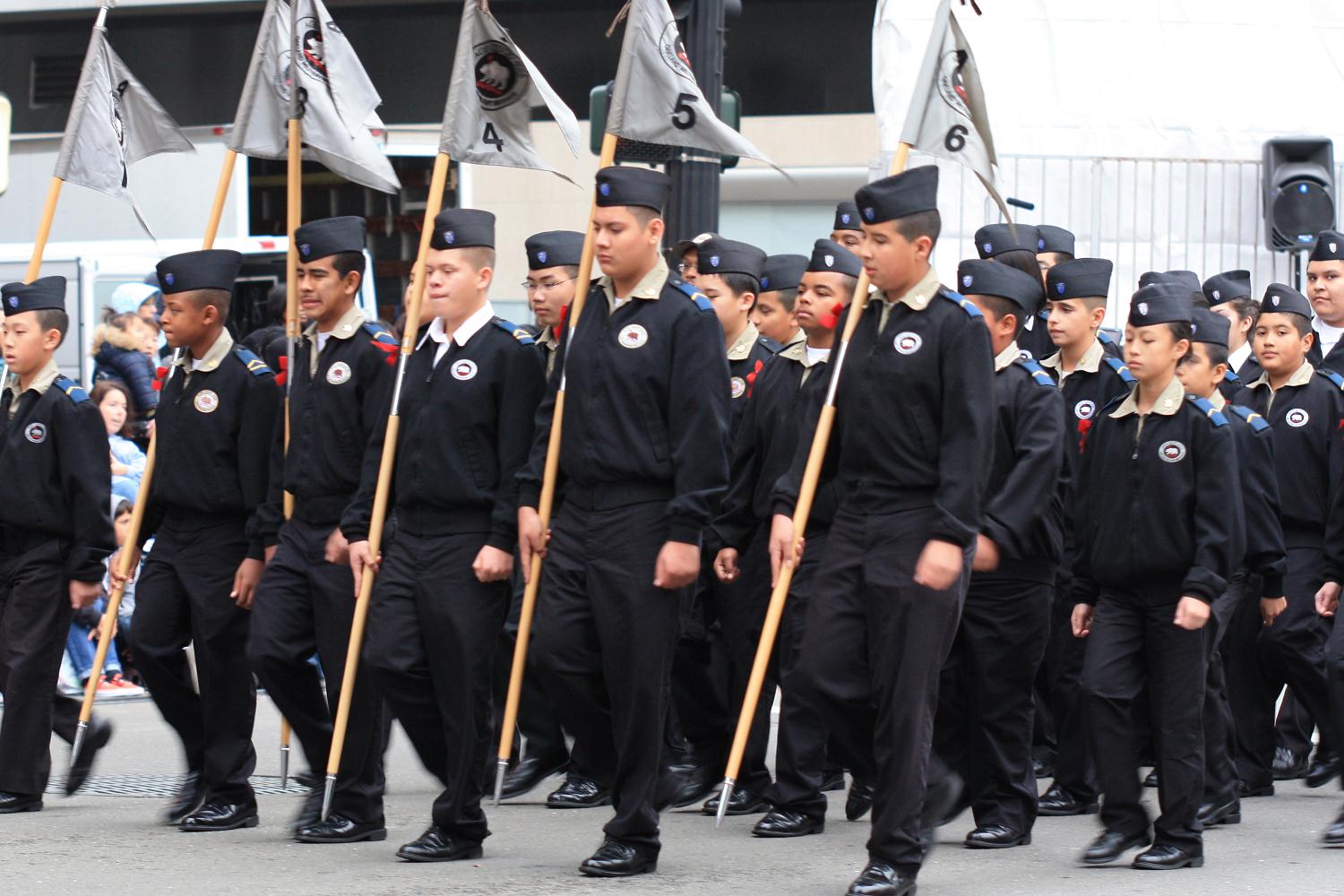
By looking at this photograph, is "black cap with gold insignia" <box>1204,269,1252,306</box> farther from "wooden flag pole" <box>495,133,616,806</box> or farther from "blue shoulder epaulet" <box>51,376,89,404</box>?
"blue shoulder epaulet" <box>51,376,89,404</box>

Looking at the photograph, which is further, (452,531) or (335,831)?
(335,831)

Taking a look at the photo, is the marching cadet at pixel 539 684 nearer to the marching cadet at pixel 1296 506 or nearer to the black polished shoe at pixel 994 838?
the black polished shoe at pixel 994 838

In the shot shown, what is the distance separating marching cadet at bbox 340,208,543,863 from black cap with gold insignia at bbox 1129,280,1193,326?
209cm

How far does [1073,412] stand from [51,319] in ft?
Result: 13.6

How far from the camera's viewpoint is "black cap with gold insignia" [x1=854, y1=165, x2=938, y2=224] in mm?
6645

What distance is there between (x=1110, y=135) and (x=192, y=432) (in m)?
9.23

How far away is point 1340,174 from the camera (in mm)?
14758

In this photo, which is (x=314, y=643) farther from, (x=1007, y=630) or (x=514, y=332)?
(x=1007, y=630)

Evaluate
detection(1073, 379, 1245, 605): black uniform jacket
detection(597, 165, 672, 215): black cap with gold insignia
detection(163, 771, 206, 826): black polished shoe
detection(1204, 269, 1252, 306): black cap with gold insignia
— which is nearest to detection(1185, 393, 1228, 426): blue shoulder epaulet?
detection(1073, 379, 1245, 605): black uniform jacket

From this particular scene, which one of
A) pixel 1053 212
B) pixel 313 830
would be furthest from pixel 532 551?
pixel 1053 212

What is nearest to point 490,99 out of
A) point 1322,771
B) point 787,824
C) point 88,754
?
point 787,824

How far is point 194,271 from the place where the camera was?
8117 millimetres

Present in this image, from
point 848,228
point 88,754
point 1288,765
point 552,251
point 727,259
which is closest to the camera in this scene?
point 88,754

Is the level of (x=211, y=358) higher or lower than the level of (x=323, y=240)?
lower
